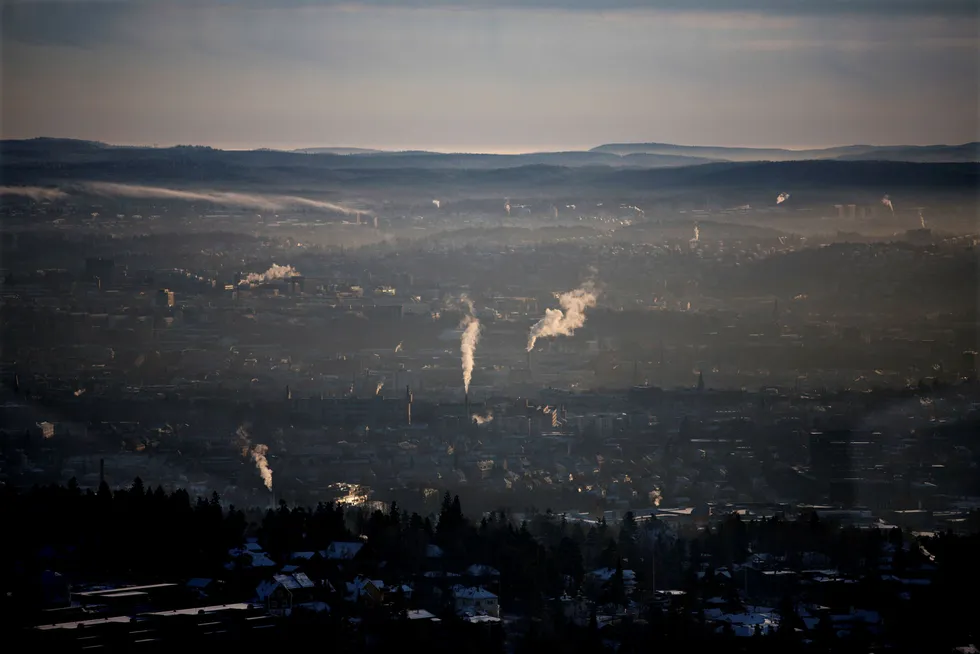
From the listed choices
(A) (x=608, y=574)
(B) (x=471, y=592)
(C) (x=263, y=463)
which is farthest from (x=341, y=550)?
(C) (x=263, y=463)

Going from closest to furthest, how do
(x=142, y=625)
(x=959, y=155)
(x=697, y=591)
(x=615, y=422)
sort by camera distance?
(x=142, y=625) → (x=697, y=591) → (x=615, y=422) → (x=959, y=155)

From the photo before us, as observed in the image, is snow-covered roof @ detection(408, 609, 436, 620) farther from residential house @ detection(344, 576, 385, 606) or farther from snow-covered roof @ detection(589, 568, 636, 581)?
snow-covered roof @ detection(589, 568, 636, 581)

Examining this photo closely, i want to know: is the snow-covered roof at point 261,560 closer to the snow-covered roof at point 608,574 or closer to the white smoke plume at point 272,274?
the snow-covered roof at point 608,574

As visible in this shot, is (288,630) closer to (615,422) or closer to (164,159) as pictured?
(615,422)

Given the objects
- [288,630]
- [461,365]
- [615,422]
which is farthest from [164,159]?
[288,630]

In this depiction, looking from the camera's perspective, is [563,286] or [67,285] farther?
[563,286]

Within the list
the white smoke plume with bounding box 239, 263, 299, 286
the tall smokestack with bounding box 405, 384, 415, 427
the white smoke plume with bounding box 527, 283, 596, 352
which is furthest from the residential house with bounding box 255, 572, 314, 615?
the white smoke plume with bounding box 239, 263, 299, 286

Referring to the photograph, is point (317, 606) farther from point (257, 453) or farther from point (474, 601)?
point (257, 453)
